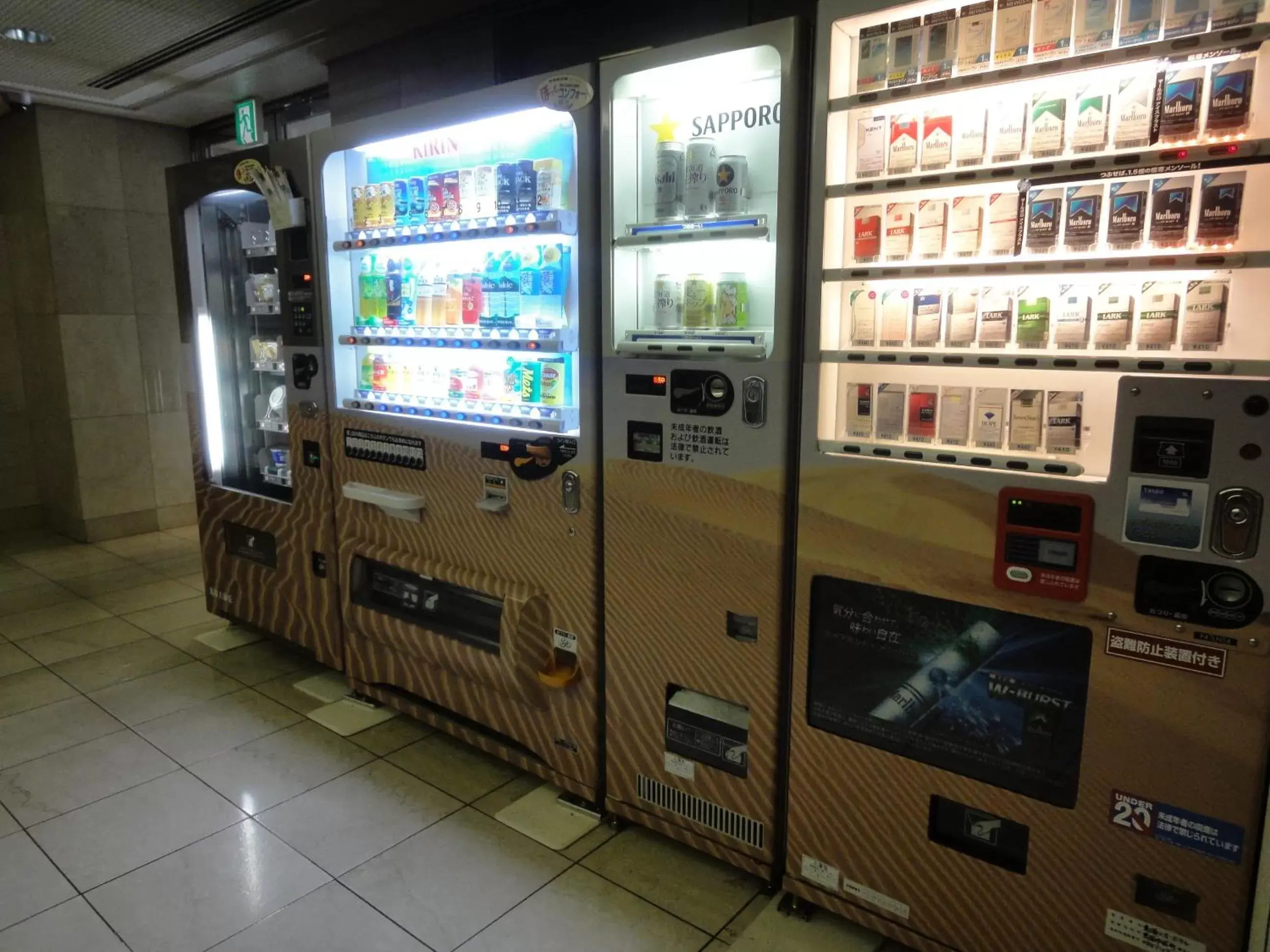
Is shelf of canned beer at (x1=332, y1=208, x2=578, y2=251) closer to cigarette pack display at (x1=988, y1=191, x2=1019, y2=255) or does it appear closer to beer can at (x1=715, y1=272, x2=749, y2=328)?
beer can at (x1=715, y1=272, x2=749, y2=328)

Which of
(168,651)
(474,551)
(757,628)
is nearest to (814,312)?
(757,628)

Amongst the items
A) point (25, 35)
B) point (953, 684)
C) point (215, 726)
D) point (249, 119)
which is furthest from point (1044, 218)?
point (25, 35)

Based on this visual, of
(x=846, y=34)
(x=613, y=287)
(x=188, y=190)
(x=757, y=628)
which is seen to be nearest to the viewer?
(x=846, y=34)

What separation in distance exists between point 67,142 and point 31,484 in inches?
97.4

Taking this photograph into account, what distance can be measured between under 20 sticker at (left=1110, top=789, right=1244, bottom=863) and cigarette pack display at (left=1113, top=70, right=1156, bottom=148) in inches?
52.8

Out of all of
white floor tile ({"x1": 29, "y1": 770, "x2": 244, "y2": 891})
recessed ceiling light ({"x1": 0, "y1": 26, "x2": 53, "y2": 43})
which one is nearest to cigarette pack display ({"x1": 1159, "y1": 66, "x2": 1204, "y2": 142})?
white floor tile ({"x1": 29, "y1": 770, "x2": 244, "y2": 891})

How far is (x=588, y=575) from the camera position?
96.8 inches

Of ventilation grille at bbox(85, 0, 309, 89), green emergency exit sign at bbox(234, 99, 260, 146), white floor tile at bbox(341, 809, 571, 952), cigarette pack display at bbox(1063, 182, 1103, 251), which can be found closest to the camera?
cigarette pack display at bbox(1063, 182, 1103, 251)

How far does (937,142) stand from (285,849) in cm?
266

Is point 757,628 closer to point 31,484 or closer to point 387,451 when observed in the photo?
point 387,451

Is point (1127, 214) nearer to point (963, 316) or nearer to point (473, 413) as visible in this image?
point (963, 316)

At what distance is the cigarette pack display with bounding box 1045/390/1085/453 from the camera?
5.61ft

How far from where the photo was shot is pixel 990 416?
180 centimetres

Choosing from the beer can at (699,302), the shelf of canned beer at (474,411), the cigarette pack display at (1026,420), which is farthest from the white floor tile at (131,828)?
the cigarette pack display at (1026,420)
